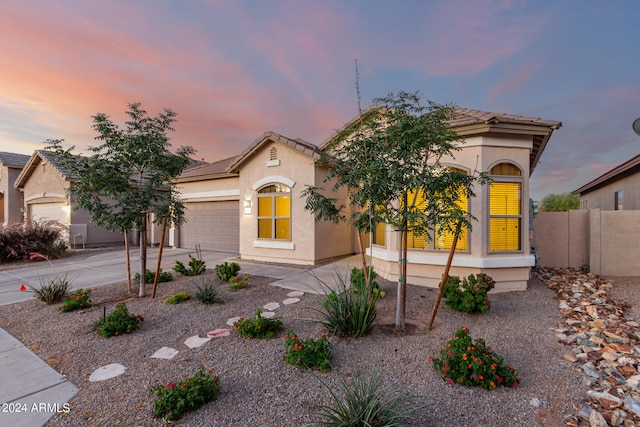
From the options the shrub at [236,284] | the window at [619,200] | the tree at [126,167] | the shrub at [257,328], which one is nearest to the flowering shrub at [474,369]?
the shrub at [257,328]

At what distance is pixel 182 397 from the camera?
8.23 ft

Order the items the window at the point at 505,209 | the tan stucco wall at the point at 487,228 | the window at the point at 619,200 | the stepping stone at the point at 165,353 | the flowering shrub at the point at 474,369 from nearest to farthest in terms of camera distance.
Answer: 1. the flowering shrub at the point at 474,369
2. the stepping stone at the point at 165,353
3. the tan stucco wall at the point at 487,228
4. the window at the point at 505,209
5. the window at the point at 619,200

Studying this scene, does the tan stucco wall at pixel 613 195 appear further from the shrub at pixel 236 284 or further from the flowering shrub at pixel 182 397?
the flowering shrub at pixel 182 397

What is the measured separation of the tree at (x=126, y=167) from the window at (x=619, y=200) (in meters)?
17.8

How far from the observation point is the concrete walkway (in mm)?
2664

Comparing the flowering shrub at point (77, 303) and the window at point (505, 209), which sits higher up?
the window at point (505, 209)

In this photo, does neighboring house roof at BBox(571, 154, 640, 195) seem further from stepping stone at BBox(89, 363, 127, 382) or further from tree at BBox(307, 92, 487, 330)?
stepping stone at BBox(89, 363, 127, 382)

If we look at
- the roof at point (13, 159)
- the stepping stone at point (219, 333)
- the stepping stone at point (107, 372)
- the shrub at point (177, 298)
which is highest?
the roof at point (13, 159)

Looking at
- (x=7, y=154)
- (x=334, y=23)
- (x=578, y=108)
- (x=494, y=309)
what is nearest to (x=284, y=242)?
(x=494, y=309)

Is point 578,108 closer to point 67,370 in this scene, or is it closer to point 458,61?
point 458,61

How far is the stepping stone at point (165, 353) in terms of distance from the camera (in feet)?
11.8

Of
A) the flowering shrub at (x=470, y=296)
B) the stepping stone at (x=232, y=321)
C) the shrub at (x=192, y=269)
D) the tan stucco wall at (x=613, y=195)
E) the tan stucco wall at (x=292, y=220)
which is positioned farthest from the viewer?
the tan stucco wall at (x=613, y=195)

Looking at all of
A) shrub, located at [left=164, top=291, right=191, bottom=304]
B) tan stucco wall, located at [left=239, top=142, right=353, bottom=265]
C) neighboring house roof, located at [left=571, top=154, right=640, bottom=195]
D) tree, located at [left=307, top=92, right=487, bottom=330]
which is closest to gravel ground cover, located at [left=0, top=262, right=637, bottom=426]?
shrub, located at [left=164, top=291, right=191, bottom=304]

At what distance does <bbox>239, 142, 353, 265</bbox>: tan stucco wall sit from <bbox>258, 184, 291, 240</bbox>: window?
21cm
